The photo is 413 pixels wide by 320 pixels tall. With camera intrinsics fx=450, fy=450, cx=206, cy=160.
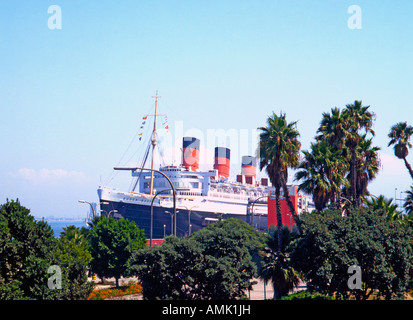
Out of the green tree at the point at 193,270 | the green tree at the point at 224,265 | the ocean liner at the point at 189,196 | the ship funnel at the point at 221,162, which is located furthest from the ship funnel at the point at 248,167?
the green tree at the point at 193,270

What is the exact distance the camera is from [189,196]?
100625mm

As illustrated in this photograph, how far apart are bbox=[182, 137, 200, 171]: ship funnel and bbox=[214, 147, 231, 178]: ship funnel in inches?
347

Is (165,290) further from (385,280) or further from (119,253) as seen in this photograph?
(119,253)

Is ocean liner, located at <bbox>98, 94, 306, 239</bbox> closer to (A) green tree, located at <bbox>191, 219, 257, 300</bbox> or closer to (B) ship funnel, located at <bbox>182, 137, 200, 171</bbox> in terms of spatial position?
(B) ship funnel, located at <bbox>182, 137, 200, 171</bbox>

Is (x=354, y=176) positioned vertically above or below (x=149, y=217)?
above

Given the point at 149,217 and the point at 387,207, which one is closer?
the point at 387,207

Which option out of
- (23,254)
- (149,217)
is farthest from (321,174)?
(149,217)

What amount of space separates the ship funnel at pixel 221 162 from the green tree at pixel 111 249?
77469 mm

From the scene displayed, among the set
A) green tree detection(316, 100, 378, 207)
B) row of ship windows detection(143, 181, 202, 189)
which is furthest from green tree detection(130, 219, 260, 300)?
row of ship windows detection(143, 181, 202, 189)

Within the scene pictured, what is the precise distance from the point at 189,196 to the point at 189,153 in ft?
43.4

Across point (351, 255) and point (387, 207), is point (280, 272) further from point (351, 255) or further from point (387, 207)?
point (387, 207)

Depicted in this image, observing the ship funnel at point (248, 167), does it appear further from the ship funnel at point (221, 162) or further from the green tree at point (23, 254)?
the green tree at point (23, 254)
